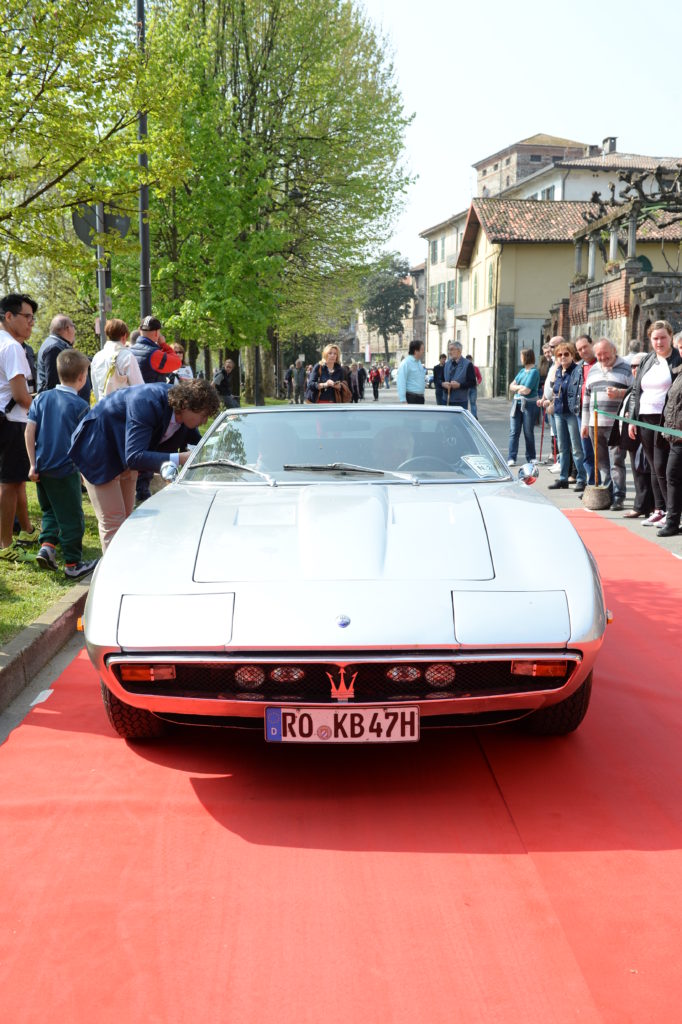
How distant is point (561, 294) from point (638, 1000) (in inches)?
2079

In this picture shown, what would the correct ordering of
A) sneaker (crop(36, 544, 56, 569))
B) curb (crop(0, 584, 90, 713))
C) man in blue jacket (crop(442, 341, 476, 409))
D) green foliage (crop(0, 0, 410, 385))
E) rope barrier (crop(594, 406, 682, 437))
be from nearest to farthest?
curb (crop(0, 584, 90, 713)) < sneaker (crop(36, 544, 56, 569)) < green foliage (crop(0, 0, 410, 385)) < rope barrier (crop(594, 406, 682, 437)) < man in blue jacket (crop(442, 341, 476, 409))

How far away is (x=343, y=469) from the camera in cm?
495

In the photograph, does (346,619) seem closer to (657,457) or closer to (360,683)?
(360,683)

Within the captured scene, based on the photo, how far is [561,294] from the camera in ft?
173

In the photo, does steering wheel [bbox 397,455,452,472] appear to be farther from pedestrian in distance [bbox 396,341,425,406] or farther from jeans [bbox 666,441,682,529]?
pedestrian in distance [bbox 396,341,425,406]

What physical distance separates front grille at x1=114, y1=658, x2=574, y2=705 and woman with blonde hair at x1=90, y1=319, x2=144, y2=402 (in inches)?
251

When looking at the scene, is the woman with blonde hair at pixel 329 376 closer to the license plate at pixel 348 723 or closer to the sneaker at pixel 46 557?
the sneaker at pixel 46 557

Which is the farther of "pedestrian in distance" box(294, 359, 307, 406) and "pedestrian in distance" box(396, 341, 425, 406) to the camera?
"pedestrian in distance" box(294, 359, 307, 406)

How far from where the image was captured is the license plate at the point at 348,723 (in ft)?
11.1

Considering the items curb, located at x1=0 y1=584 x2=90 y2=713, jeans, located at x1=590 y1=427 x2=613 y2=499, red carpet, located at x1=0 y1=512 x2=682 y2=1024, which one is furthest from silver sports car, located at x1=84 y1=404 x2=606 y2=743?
jeans, located at x1=590 y1=427 x2=613 y2=499

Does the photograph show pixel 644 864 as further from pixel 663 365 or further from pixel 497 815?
pixel 663 365

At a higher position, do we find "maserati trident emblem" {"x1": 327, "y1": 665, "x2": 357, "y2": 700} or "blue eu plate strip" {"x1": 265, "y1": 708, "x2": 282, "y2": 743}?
"maserati trident emblem" {"x1": 327, "y1": 665, "x2": 357, "y2": 700}

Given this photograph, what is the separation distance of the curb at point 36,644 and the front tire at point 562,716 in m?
2.46

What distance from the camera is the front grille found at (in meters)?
3.41
